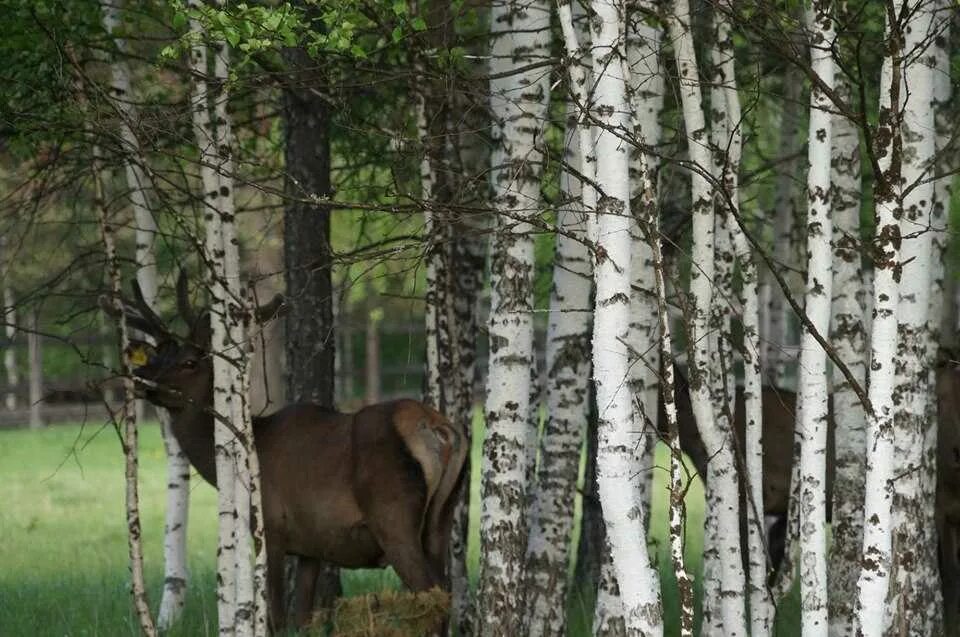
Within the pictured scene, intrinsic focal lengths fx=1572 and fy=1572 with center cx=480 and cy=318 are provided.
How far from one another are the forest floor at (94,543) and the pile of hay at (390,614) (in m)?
1.55

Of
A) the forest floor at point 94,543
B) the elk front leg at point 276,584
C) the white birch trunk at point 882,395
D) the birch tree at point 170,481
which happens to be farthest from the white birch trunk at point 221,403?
the white birch trunk at point 882,395

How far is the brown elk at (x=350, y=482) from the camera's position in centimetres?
967

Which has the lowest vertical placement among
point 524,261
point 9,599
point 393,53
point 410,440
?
point 9,599

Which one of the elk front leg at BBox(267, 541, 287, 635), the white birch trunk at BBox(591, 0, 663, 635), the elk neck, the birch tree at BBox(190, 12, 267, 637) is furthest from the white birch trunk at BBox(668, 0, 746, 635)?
the elk neck

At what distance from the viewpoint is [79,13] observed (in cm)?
977

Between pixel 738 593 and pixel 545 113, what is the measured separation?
8.45 ft

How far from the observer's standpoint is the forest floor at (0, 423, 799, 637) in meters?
10.7

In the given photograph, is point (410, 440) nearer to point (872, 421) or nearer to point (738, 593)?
point (738, 593)

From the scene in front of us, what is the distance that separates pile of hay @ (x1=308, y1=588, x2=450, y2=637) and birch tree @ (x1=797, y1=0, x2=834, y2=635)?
7.12 feet

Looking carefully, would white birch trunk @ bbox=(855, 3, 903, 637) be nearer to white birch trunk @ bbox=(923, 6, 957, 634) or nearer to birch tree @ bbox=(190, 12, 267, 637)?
white birch trunk @ bbox=(923, 6, 957, 634)

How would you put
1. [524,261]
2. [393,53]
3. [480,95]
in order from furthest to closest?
[393,53]
[524,261]
[480,95]

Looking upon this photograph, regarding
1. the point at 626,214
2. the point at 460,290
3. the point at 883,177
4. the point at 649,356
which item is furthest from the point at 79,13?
the point at 883,177

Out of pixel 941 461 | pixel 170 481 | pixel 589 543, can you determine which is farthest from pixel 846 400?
pixel 170 481

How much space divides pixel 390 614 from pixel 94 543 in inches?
414
